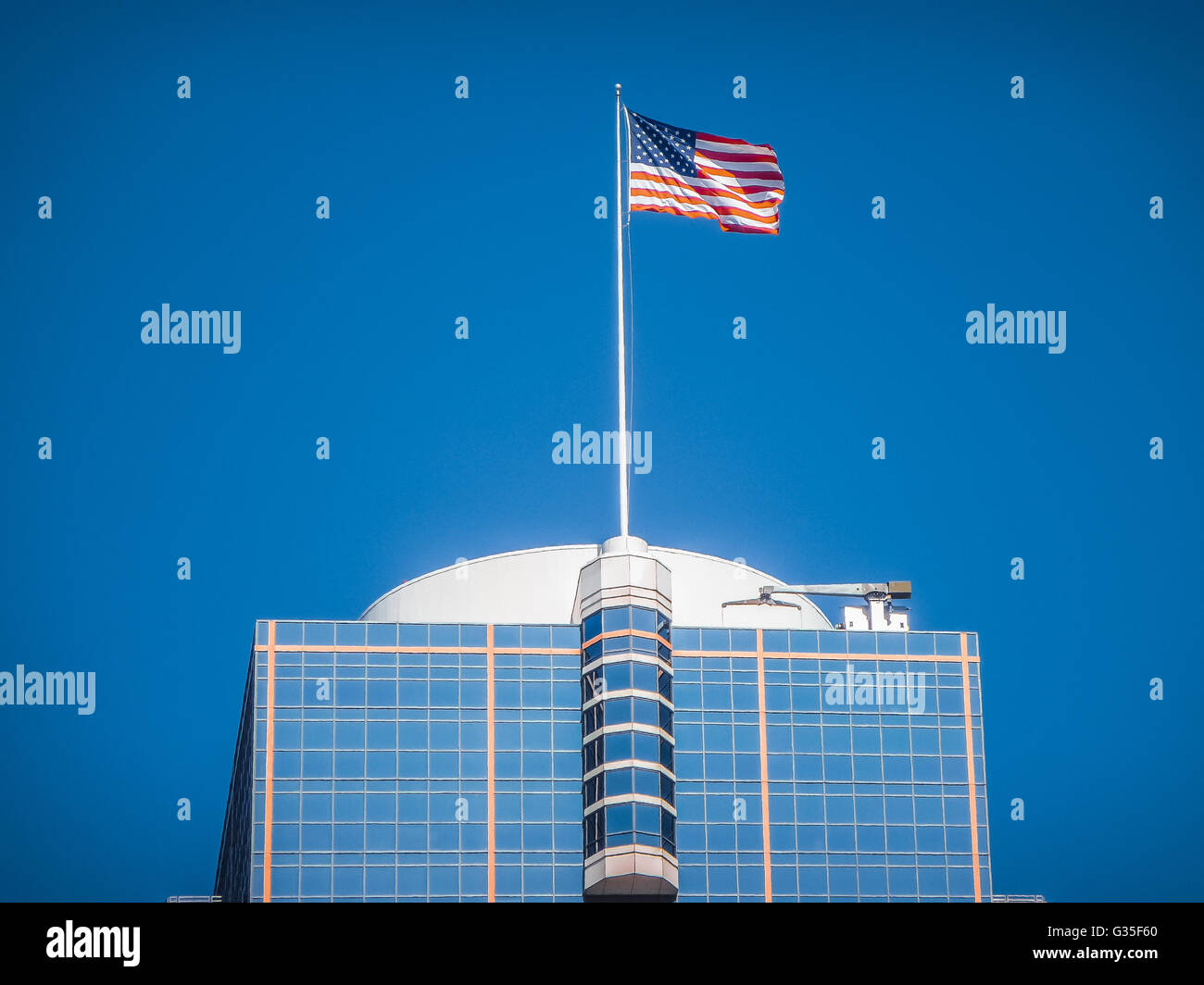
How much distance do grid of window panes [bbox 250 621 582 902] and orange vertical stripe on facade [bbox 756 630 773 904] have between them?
8383 mm

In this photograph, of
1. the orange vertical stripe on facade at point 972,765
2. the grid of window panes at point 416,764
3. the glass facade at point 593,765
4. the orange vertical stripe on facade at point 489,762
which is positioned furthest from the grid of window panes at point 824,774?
the orange vertical stripe on facade at point 489,762

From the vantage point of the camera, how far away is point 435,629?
101m

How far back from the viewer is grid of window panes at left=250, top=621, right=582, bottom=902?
95.4 meters

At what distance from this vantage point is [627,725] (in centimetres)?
9606

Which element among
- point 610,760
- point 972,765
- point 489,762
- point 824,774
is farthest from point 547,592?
point 972,765

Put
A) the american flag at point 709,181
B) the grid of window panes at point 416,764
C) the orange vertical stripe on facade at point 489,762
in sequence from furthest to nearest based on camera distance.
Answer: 1. the orange vertical stripe on facade at point 489,762
2. the grid of window panes at point 416,764
3. the american flag at point 709,181

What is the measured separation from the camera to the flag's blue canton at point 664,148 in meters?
86.9

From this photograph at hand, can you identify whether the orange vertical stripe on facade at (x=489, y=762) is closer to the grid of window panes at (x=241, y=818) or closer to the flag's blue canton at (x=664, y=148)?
the grid of window panes at (x=241, y=818)

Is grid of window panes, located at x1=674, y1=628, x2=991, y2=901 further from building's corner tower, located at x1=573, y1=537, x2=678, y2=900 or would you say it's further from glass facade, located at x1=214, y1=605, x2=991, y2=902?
building's corner tower, located at x1=573, y1=537, x2=678, y2=900

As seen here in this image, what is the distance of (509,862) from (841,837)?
15.2 meters

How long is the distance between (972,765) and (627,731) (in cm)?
1755

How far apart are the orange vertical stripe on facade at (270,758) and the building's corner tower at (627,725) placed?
1357 cm

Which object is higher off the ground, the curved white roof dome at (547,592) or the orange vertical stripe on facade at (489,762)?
the curved white roof dome at (547,592)
